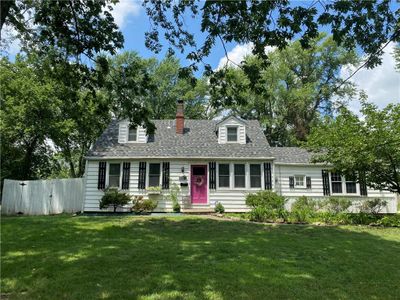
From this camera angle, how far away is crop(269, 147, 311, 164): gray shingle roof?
726 inches

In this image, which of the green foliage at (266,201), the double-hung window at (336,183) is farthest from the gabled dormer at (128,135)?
the double-hung window at (336,183)

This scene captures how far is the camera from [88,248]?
7555mm

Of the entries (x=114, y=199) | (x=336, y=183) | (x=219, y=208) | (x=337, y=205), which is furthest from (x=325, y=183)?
(x=114, y=199)

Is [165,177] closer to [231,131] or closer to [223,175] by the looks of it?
[223,175]

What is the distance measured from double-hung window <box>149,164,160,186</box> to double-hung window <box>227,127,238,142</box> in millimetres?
4243

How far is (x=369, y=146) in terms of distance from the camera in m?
13.4

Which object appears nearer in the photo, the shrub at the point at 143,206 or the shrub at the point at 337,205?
the shrub at the point at 143,206

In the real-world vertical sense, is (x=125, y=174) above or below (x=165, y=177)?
above

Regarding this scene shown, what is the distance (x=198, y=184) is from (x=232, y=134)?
3.51 metres

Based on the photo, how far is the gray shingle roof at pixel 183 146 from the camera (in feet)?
57.4

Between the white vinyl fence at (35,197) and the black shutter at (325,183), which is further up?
the black shutter at (325,183)

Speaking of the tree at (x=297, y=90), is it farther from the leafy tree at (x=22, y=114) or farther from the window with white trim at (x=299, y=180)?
the leafy tree at (x=22, y=114)

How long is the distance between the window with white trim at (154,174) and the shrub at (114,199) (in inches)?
62.5

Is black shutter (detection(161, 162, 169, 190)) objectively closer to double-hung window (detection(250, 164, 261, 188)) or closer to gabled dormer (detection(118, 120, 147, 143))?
gabled dormer (detection(118, 120, 147, 143))
